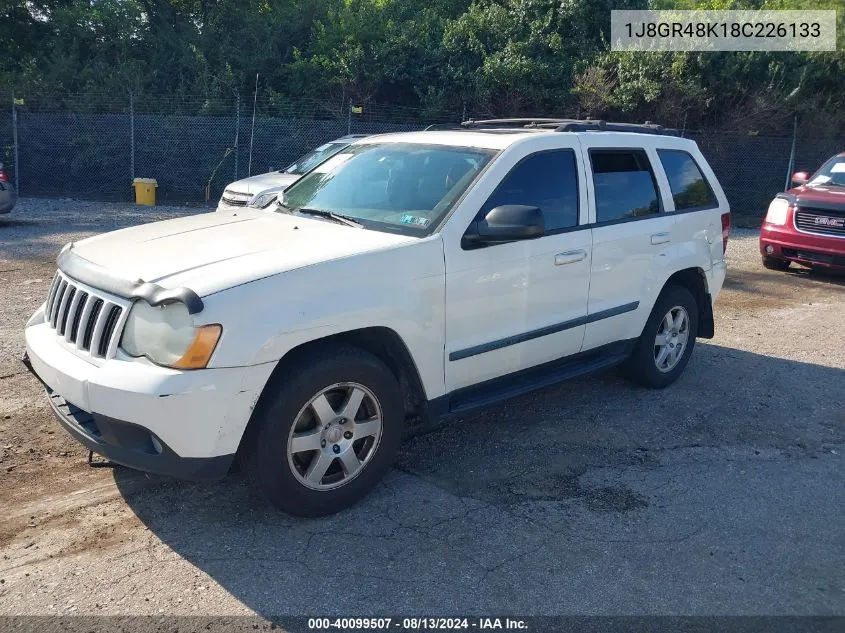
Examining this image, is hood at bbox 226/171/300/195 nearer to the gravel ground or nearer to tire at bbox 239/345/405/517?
the gravel ground

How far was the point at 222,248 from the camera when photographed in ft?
12.7

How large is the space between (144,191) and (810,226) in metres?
12.7

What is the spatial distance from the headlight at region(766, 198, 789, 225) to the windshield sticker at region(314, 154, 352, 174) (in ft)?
25.9

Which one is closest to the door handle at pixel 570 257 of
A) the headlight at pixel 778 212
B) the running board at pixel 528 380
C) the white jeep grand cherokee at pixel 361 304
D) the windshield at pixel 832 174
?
the white jeep grand cherokee at pixel 361 304

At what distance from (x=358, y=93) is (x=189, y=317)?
1739cm

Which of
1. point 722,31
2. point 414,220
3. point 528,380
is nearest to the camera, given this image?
point 414,220

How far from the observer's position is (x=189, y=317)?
10.6 feet

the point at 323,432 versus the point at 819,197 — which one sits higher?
the point at 819,197

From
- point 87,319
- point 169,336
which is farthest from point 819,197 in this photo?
A: point 87,319

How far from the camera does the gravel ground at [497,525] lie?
326cm

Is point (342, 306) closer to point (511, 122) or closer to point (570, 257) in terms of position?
A: point (570, 257)

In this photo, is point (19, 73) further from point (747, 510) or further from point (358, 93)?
point (747, 510)

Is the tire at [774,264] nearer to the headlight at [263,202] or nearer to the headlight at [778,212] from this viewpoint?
the headlight at [778,212]

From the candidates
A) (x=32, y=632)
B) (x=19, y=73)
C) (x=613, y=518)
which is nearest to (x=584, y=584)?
(x=613, y=518)
